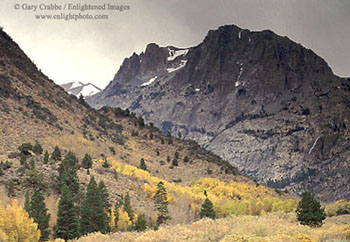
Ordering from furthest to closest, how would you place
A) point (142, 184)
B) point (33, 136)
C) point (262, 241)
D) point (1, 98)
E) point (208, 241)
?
point (1, 98) < point (33, 136) < point (142, 184) < point (208, 241) < point (262, 241)

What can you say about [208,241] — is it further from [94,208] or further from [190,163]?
[190,163]

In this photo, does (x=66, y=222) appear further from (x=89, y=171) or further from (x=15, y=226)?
(x=89, y=171)

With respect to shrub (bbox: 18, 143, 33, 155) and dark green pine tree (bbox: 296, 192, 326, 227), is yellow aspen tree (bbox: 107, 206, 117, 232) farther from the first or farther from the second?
dark green pine tree (bbox: 296, 192, 326, 227)

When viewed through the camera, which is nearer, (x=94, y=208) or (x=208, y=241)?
(x=208, y=241)

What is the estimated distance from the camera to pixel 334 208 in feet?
96.0

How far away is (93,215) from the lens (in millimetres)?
33469

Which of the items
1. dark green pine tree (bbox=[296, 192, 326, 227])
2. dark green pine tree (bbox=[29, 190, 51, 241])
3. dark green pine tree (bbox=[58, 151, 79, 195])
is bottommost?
dark green pine tree (bbox=[29, 190, 51, 241])

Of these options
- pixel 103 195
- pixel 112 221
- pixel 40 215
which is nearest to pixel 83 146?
pixel 103 195

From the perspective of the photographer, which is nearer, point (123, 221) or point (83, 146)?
point (123, 221)

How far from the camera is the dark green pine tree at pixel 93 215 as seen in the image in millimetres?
32953

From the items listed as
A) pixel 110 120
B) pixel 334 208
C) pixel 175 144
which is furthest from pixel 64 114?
pixel 334 208

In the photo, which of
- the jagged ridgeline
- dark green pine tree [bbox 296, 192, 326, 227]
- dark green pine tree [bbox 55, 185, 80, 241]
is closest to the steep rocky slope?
the jagged ridgeline

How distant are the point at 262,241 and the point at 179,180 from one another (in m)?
76.7

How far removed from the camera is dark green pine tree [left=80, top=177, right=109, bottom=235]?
33.0 m
